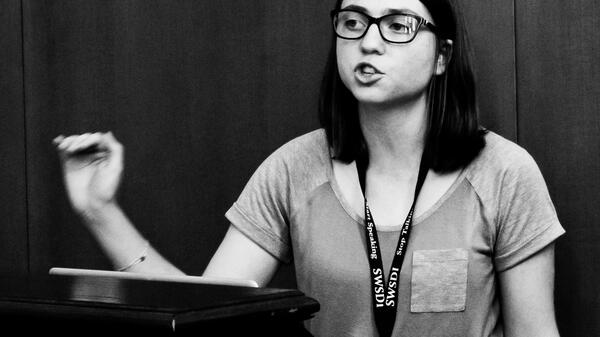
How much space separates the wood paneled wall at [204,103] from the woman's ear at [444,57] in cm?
18

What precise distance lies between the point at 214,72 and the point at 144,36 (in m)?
0.24

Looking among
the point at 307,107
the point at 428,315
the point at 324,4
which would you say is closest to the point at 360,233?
the point at 428,315

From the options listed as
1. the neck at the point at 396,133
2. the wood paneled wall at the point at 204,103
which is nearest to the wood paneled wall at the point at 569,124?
the wood paneled wall at the point at 204,103

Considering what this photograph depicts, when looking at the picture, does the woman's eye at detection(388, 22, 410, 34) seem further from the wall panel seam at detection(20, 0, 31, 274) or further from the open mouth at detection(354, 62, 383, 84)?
the wall panel seam at detection(20, 0, 31, 274)

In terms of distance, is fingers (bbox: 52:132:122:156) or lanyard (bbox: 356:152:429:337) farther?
lanyard (bbox: 356:152:429:337)

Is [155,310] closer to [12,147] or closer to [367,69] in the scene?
[367,69]

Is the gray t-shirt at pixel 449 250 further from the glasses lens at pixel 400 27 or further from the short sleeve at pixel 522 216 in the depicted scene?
the glasses lens at pixel 400 27

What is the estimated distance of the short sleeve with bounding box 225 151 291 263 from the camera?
193cm

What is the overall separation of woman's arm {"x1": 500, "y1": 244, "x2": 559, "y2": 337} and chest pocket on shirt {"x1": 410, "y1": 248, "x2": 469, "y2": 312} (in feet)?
0.35

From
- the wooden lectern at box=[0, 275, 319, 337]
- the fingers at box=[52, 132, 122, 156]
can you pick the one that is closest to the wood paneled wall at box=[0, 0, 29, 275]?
the fingers at box=[52, 132, 122, 156]

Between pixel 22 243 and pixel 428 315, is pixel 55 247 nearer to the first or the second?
pixel 22 243

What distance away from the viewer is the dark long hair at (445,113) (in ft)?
6.04

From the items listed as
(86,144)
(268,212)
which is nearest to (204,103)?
(268,212)

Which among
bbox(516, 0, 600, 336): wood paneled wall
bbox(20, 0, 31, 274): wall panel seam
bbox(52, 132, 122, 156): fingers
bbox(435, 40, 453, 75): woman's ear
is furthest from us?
bbox(20, 0, 31, 274): wall panel seam
